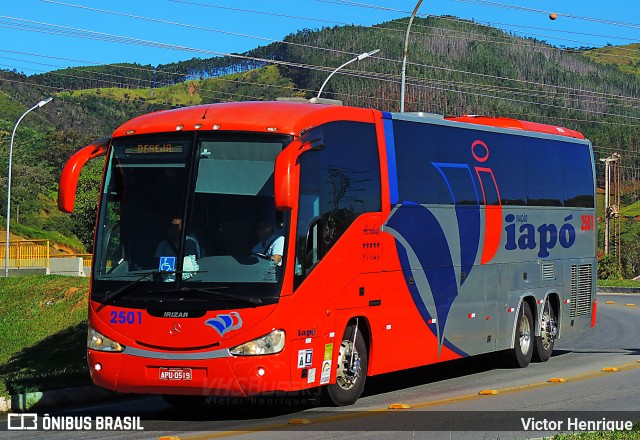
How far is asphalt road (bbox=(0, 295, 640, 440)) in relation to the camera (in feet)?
37.2

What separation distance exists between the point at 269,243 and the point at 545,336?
8.62m

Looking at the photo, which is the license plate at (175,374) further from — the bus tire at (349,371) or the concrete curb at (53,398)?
the concrete curb at (53,398)

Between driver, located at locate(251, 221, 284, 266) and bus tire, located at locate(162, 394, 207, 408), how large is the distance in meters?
2.59

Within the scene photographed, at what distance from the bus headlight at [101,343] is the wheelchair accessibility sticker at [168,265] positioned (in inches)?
37.3

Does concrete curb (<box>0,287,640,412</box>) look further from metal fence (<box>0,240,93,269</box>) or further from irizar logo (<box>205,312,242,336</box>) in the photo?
metal fence (<box>0,240,93,269</box>)

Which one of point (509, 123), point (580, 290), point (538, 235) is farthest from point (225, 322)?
point (580, 290)

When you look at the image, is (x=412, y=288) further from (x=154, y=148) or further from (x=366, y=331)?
(x=154, y=148)

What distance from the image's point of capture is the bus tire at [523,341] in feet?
60.5

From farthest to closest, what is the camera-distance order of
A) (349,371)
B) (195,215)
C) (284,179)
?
1. (349,371)
2. (195,215)
3. (284,179)

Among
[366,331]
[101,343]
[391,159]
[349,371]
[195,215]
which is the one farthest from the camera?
[391,159]

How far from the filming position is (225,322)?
1194 centimetres

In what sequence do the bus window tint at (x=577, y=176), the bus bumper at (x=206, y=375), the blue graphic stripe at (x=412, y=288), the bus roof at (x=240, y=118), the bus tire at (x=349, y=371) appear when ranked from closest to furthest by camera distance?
the bus bumper at (x=206, y=375) → the bus roof at (x=240, y=118) → the bus tire at (x=349, y=371) → the blue graphic stripe at (x=412, y=288) → the bus window tint at (x=577, y=176)

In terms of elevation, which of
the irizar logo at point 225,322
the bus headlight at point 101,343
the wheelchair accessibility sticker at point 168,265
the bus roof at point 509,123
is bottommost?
the bus headlight at point 101,343

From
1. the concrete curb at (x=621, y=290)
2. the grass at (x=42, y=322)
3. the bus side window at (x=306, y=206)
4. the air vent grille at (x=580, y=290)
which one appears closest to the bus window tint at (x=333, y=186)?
the bus side window at (x=306, y=206)
